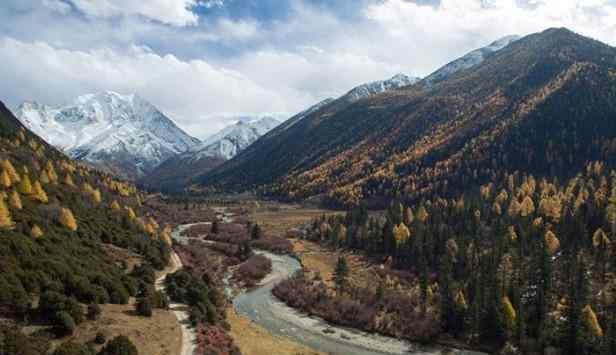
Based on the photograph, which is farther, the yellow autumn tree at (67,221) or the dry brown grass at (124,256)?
the yellow autumn tree at (67,221)

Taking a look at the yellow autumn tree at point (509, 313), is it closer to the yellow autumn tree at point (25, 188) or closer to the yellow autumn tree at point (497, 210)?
the yellow autumn tree at point (497, 210)

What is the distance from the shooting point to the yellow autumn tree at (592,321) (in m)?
61.6

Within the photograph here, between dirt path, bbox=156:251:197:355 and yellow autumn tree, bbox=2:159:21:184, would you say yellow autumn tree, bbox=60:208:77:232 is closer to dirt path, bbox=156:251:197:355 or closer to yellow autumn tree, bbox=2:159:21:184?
dirt path, bbox=156:251:197:355

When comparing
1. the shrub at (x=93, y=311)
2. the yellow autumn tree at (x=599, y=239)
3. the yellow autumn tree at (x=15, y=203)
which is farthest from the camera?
the yellow autumn tree at (x=599, y=239)

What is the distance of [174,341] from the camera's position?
4944 cm

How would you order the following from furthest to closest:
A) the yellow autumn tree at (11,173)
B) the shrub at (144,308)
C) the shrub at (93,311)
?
the yellow autumn tree at (11,173) → the shrub at (144,308) → the shrub at (93,311)

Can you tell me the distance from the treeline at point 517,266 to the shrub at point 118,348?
53.5 meters

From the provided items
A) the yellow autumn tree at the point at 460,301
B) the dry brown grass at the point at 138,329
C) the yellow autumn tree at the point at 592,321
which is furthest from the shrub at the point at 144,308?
the yellow autumn tree at the point at 592,321

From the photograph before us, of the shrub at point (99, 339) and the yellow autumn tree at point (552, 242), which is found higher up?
the yellow autumn tree at point (552, 242)

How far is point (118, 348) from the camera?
39.8 m

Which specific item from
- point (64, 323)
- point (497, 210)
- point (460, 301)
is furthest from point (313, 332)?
point (497, 210)

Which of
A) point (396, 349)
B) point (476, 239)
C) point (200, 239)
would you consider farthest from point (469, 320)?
point (200, 239)

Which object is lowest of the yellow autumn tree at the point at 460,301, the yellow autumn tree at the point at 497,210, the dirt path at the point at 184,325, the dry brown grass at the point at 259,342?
the dry brown grass at the point at 259,342

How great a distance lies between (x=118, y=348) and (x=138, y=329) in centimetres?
968
